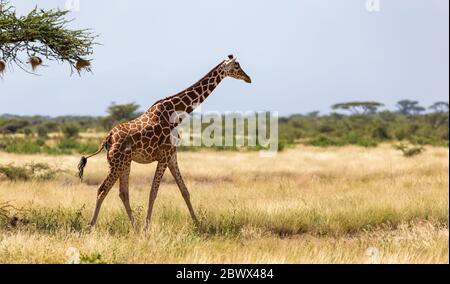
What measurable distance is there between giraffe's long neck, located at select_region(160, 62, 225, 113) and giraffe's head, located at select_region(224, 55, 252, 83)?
0.09 m

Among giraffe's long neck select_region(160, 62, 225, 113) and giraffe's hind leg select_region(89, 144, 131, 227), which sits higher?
giraffe's long neck select_region(160, 62, 225, 113)

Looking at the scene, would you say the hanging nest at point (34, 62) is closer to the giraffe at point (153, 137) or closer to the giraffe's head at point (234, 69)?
the giraffe at point (153, 137)

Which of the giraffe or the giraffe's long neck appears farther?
the giraffe's long neck

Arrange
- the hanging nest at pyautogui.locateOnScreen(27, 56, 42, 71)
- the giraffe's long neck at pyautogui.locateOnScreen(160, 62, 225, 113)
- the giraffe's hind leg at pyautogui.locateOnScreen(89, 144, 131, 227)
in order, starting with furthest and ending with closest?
the hanging nest at pyautogui.locateOnScreen(27, 56, 42, 71) < the giraffe's long neck at pyautogui.locateOnScreen(160, 62, 225, 113) < the giraffe's hind leg at pyautogui.locateOnScreen(89, 144, 131, 227)

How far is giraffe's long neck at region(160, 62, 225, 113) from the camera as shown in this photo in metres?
8.77

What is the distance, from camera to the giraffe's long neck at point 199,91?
877 cm

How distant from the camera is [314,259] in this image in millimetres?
7348

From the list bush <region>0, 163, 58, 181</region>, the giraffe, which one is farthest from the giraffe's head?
bush <region>0, 163, 58, 181</region>

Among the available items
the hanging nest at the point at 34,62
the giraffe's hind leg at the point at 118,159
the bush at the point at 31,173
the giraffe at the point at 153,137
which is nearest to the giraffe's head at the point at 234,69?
the giraffe at the point at 153,137

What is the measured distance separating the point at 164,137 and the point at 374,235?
4285 mm

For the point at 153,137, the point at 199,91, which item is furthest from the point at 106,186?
the point at 199,91

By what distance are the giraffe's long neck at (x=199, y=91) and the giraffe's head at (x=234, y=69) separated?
92 mm

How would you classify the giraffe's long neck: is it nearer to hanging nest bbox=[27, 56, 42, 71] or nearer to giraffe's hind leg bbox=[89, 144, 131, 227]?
giraffe's hind leg bbox=[89, 144, 131, 227]
